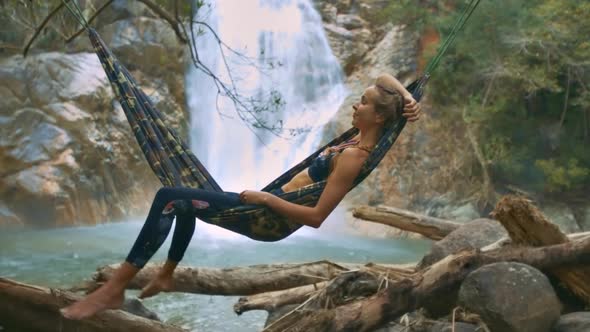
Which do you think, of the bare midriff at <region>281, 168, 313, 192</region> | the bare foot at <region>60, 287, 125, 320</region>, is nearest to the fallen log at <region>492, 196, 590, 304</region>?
the bare midriff at <region>281, 168, 313, 192</region>

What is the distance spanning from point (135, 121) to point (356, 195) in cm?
633

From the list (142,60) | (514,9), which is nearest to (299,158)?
(142,60)

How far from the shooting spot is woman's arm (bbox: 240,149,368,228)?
1.98 m

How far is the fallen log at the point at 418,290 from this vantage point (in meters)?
1.99

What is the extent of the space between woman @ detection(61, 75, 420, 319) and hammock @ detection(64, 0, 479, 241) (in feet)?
0.10

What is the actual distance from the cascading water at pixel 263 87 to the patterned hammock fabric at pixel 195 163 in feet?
20.7

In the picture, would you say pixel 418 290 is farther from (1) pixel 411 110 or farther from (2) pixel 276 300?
(2) pixel 276 300

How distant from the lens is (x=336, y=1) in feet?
33.3

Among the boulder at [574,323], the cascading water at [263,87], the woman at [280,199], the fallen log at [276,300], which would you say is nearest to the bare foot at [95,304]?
the woman at [280,199]

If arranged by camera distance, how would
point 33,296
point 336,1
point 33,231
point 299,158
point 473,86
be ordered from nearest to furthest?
1. point 33,296
2. point 33,231
3. point 473,86
4. point 299,158
5. point 336,1

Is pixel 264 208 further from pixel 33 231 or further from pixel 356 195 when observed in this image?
pixel 356 195

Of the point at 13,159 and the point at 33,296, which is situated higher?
the point at 13,159

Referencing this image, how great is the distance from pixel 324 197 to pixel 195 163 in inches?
19.0

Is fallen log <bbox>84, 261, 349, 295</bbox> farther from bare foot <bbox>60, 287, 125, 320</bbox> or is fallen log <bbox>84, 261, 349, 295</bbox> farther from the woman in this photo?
bare foot <bbox>60, 287, 125, 320</bbox>
